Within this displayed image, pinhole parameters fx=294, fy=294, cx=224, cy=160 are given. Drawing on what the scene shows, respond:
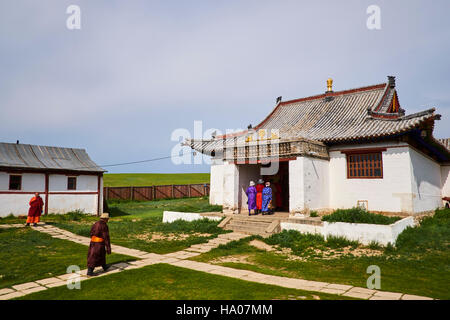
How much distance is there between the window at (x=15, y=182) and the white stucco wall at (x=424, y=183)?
21228mm

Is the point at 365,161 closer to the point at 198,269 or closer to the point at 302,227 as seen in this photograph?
the point at 302,227

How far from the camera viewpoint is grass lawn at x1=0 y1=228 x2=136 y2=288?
6.71 metres

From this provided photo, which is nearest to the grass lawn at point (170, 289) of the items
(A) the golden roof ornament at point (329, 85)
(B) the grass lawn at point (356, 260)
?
(B) the grass lawn at point (356, 260)

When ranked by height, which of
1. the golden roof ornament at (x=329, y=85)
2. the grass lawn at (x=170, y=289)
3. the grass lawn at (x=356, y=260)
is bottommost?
the grass lawn at (x=356, y=260)

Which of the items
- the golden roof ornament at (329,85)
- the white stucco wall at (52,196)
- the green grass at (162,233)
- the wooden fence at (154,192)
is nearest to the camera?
the green grass at (162,233)

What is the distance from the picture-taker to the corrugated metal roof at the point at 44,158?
60.5 feet

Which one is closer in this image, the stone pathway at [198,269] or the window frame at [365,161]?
the stone pathway at [198,269]

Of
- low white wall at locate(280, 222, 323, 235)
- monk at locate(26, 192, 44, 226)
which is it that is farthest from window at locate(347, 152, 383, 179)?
monk at locate(26, 192, 44, 226)

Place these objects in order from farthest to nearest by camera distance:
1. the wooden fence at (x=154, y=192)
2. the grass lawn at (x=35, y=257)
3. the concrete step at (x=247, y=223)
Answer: the wooden fence at (x=154, y=192), the concrete step at (x=247, y=223), the grass lawn at (x=35, y=257)

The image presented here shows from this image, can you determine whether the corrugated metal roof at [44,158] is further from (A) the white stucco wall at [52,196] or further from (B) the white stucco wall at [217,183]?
(B) the white stucco wall at [217,183]

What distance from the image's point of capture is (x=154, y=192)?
29984 mm

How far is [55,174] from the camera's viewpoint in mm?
19484

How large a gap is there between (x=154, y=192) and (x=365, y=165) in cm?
2185

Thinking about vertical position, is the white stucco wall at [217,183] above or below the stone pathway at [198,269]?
above
